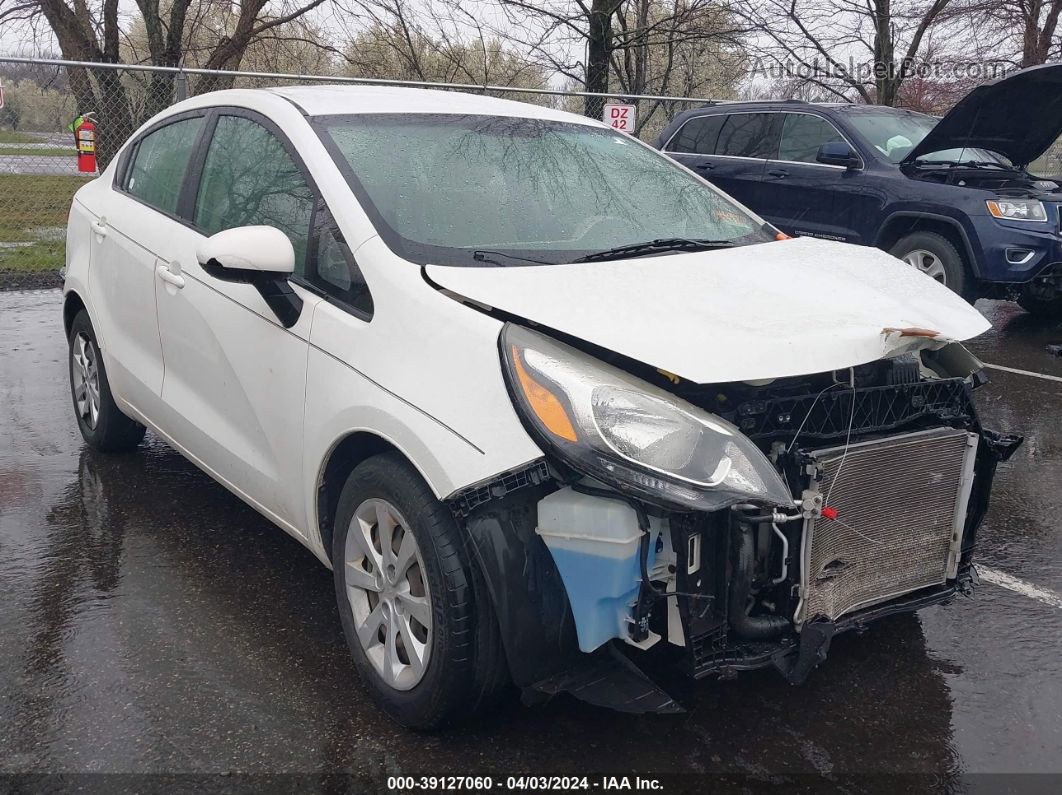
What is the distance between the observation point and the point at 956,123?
Answer: 742 centimetres

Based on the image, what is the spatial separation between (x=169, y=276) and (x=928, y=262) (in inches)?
259

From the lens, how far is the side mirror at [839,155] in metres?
8.83

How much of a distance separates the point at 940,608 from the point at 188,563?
9.02 ft

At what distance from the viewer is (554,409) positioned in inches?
99.3

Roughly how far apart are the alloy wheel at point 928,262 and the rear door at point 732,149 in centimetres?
166

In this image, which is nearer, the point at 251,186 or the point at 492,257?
the point at 492,257

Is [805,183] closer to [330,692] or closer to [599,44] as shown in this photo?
[599,44]

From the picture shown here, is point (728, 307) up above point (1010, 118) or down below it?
below

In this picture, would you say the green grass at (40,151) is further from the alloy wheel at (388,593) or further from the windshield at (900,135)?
the alloy wheel at (388,593)

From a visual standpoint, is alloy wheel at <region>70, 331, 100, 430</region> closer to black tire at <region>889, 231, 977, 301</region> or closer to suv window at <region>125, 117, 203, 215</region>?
suv window at <region>125, 117, 203, 215</region>

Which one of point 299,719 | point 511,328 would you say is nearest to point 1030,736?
point 511,328

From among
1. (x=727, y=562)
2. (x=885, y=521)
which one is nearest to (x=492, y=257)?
(x=727, y=562)

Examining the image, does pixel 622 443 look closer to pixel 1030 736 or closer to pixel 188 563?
pixel 1030 736

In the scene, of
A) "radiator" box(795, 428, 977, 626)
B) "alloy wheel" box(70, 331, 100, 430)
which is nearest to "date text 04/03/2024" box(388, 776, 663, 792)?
"radiator" box(795, 428, 977, 626)
